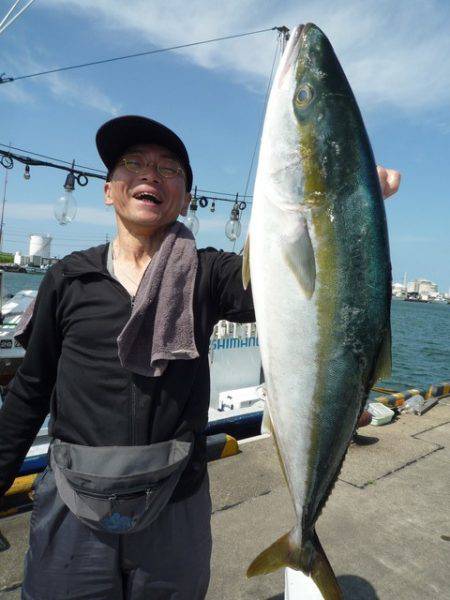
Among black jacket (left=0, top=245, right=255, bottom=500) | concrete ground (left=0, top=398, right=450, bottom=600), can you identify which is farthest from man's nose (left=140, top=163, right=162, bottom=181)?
concrete ground (left=0, top=398, right=450, bottom=600)

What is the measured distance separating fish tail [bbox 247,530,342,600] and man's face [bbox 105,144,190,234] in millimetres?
1405

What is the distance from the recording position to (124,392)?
1.80 m

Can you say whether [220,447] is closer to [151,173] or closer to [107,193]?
[107,193]

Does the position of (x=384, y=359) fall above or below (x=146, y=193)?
below

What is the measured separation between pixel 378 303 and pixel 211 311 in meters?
0.74

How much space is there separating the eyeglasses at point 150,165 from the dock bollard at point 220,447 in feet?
12.3

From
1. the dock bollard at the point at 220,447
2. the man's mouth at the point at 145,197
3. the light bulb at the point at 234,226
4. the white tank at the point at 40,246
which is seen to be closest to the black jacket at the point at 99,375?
the man's mouth at the point at 145,197

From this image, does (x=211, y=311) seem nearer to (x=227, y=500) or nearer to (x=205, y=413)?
(x=205, y=413)

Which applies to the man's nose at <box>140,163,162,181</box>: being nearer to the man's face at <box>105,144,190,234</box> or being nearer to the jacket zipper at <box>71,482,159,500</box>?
the man's face at <box>105,144,190,234</box>

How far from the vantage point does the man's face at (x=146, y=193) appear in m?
1.93

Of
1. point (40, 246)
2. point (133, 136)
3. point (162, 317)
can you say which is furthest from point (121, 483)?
point (40, 246)

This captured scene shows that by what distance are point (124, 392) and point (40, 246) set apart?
14003 millimetres

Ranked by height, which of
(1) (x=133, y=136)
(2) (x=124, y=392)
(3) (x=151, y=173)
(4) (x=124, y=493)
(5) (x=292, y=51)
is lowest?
(4) (x=124, y=493)

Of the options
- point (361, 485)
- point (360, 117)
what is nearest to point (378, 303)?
point (360, 117)
